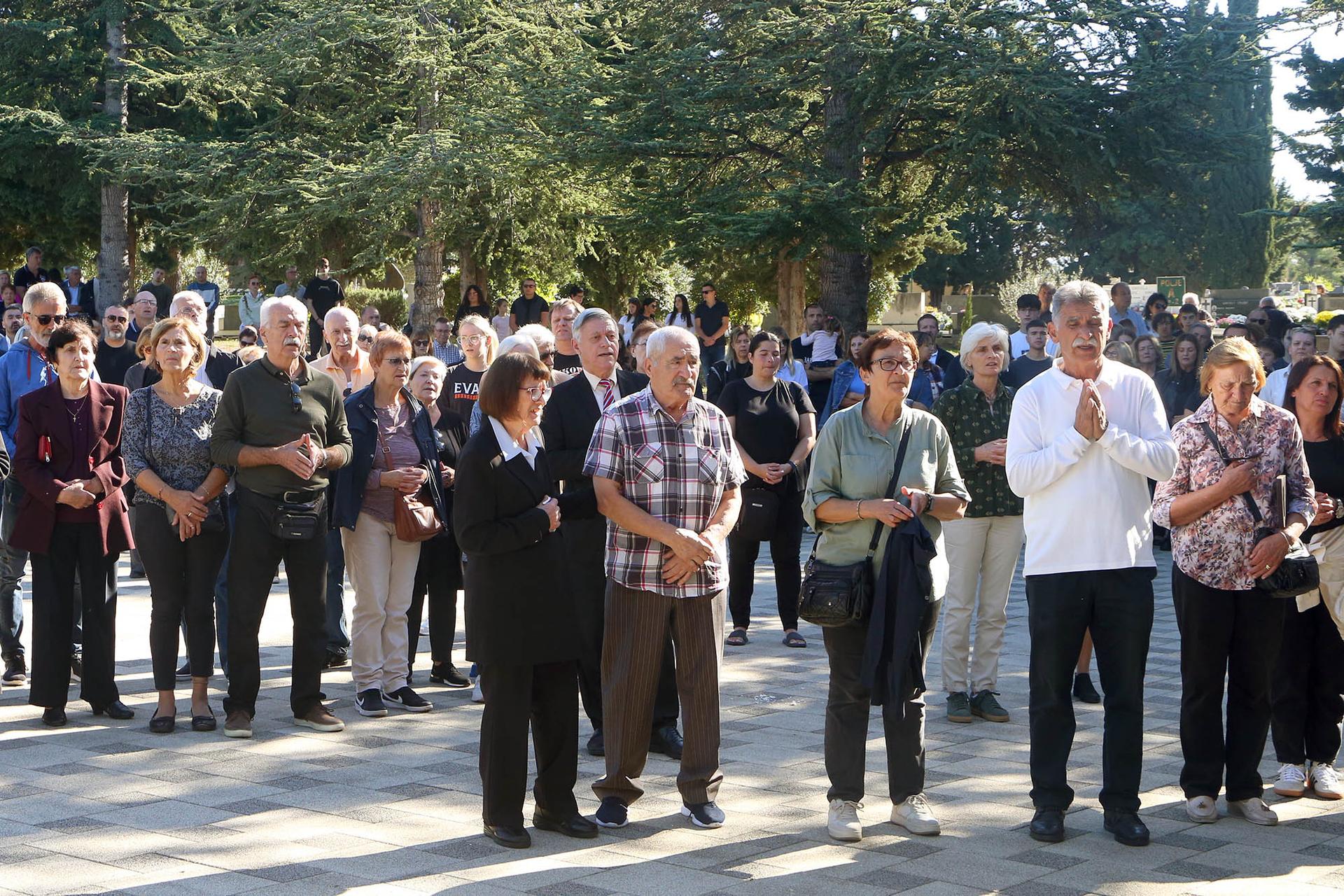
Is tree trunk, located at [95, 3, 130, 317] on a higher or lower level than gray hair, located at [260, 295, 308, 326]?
higher

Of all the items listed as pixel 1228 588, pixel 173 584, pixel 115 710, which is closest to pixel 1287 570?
pixel 1228 588

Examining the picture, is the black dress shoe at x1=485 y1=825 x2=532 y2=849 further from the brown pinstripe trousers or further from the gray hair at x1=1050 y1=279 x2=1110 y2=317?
the gray hair at x1=1050 y1=279 x2=1110 y2=317

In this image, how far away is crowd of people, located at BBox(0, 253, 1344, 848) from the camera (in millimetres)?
5512

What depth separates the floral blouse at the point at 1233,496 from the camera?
5.79 meters

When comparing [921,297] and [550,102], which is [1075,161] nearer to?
[550,102]

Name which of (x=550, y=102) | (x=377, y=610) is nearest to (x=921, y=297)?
(x=550, y=102)

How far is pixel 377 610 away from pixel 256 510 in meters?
0.92

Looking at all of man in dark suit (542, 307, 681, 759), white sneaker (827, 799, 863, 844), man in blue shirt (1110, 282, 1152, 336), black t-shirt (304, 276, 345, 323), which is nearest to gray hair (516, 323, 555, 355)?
man in dark suit (542, 307, 681, 759)

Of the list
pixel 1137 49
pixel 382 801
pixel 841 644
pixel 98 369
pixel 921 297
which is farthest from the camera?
pixel 921 297

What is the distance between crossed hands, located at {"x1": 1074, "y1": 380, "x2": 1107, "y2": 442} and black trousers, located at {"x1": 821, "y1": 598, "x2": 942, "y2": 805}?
83 centimetres

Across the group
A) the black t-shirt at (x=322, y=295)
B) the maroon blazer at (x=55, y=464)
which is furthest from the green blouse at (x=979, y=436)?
the black t-shirt at (x=322, y=295)

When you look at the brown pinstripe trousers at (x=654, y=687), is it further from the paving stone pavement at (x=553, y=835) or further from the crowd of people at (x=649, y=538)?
the paving stone pavement at (x=553, y=835)

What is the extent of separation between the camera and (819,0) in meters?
22.8

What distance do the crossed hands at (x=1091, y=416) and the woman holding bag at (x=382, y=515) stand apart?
11.9 feet
